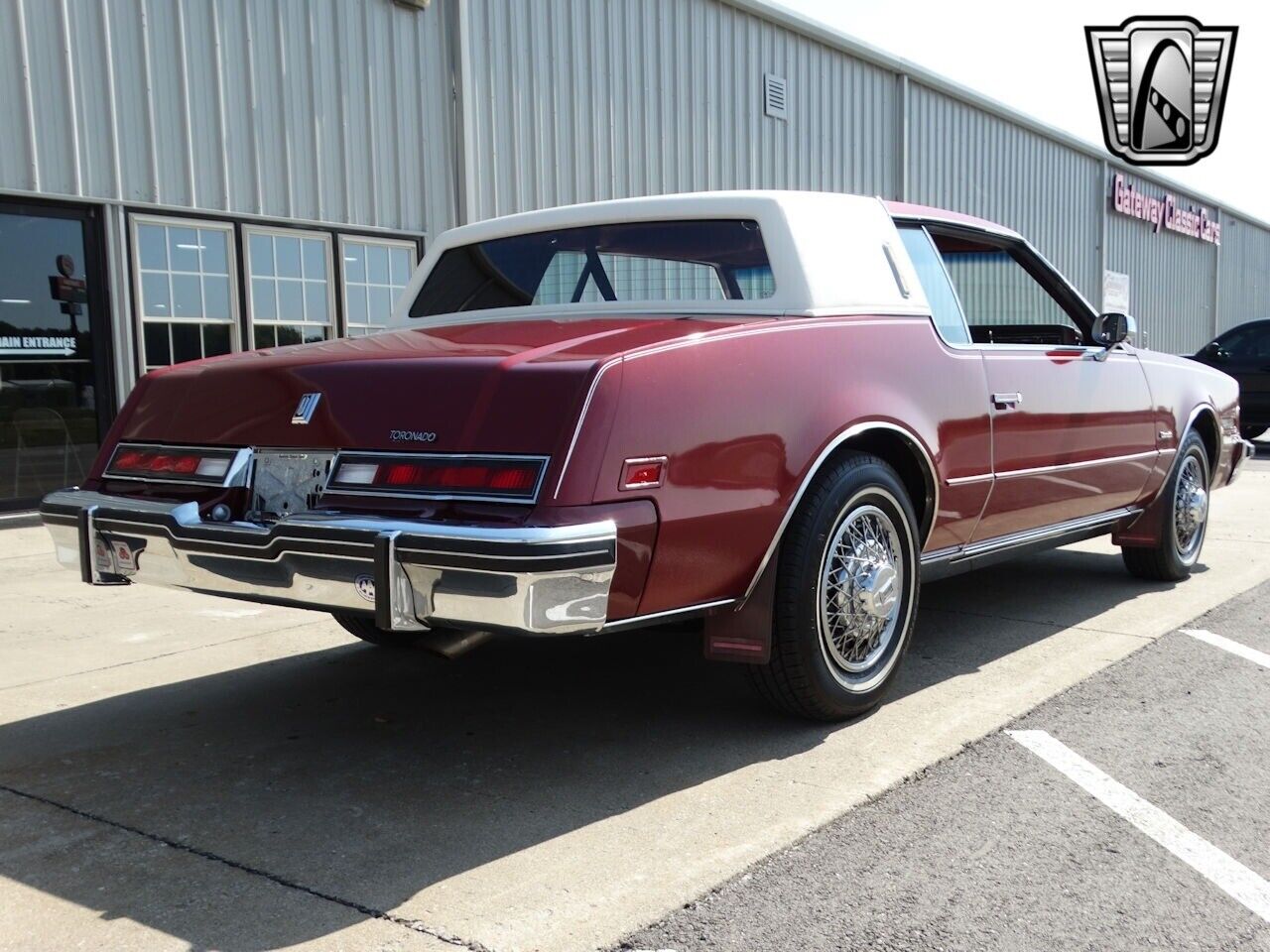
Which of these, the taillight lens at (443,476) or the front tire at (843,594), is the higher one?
the taillight lens at (443,476)

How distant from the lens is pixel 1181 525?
5.70 m

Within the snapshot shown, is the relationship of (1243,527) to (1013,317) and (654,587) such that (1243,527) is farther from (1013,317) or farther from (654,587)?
(654,587)

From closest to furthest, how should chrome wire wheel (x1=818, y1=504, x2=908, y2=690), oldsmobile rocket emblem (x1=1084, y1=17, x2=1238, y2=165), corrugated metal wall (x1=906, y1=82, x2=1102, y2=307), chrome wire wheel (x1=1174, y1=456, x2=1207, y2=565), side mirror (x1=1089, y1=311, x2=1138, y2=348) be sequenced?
1. chrome wire wheel (x1=818, y1=504, x2=908, y2=690)
2. side mirror (x1=1089, y1=311, x2=1138, y2=348)
3. chrome wire wheel (x1=1174, y1=456, x2=1207, y2=565)
4. oldsmobile rocket emblem (x1=1084, y1=17, x2=1238, y2=165)
5. corrugated metal wall (x1=906, y1=82, x2=1102, y2=307)

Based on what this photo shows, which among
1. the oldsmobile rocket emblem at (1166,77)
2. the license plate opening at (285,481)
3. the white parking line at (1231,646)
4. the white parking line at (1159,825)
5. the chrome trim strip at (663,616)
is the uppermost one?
the oldsmobile rocket emblem at (1166,77)

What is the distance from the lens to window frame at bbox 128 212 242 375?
8414 millimetres

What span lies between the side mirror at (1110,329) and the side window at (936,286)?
956mm

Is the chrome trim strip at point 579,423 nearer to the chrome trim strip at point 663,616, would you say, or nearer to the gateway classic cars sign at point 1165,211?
the chrome trim strip at point 663,616

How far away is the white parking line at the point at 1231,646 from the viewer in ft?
13.9

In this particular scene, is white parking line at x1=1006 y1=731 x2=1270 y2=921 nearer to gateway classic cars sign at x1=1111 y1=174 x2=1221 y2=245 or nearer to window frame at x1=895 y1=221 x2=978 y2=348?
window frame at x1=895 y1=221 x2=978 y2=348

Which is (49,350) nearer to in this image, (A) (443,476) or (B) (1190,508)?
(A) (443,476)

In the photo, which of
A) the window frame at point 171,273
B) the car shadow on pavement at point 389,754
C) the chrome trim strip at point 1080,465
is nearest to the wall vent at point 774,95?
the window frame at point 171,273

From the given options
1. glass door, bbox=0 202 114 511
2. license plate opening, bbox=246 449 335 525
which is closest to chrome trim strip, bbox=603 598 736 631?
license plate opening, bbox=246 449 335 525

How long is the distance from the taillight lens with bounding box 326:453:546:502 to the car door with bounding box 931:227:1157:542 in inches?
78.9

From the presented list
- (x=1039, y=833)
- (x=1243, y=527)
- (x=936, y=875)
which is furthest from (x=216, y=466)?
(x=1243, y=527)
